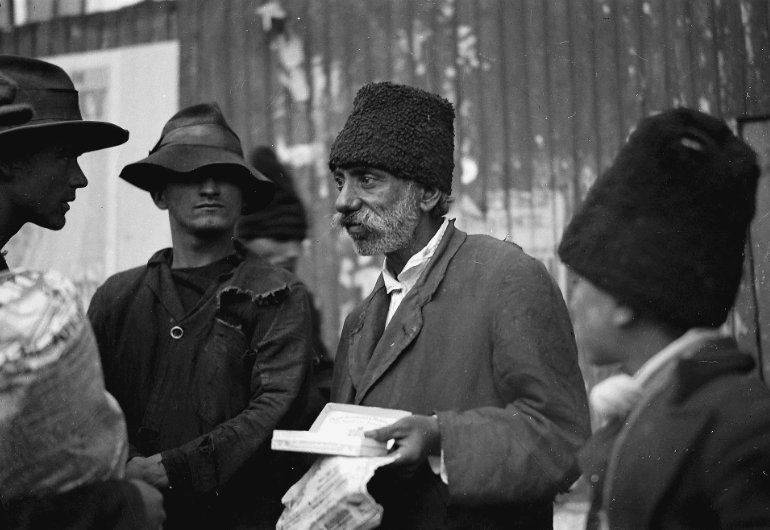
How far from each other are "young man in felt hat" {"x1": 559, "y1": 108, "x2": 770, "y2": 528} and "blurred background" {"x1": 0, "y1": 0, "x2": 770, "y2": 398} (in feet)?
10.4

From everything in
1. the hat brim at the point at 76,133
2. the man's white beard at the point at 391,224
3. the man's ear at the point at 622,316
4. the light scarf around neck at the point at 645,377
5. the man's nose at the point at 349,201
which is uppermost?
the hat brim at the point at 76,133

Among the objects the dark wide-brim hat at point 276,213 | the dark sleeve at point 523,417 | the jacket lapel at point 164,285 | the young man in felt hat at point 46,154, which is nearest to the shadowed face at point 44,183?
the young man in felt hat at point 46,154

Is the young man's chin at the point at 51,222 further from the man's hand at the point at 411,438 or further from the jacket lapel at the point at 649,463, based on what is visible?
the jacket lapel at the point at 649,463

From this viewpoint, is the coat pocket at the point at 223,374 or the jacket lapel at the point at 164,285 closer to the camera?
the coat pocket at the point at 223,374

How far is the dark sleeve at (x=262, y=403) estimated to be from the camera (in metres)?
2.81

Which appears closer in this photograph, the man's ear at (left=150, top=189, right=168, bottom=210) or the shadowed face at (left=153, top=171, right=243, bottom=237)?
the shadowed face at (left=153, top=171, right=243, bottom=237)

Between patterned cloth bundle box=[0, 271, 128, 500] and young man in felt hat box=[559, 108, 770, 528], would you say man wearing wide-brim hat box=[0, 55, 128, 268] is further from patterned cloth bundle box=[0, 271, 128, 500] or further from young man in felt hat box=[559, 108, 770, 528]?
young man in felt hat box=[559, 108, 770, 528]

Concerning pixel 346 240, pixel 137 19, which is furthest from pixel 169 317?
pixel 137 19

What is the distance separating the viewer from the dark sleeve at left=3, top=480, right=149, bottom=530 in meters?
1.65

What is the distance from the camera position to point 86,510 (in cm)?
168

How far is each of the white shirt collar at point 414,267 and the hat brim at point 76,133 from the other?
1.04 metres

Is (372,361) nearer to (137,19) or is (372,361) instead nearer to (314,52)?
(314,52)

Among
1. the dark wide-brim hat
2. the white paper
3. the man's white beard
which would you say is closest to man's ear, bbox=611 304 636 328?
the white paper

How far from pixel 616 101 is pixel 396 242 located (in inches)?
108
